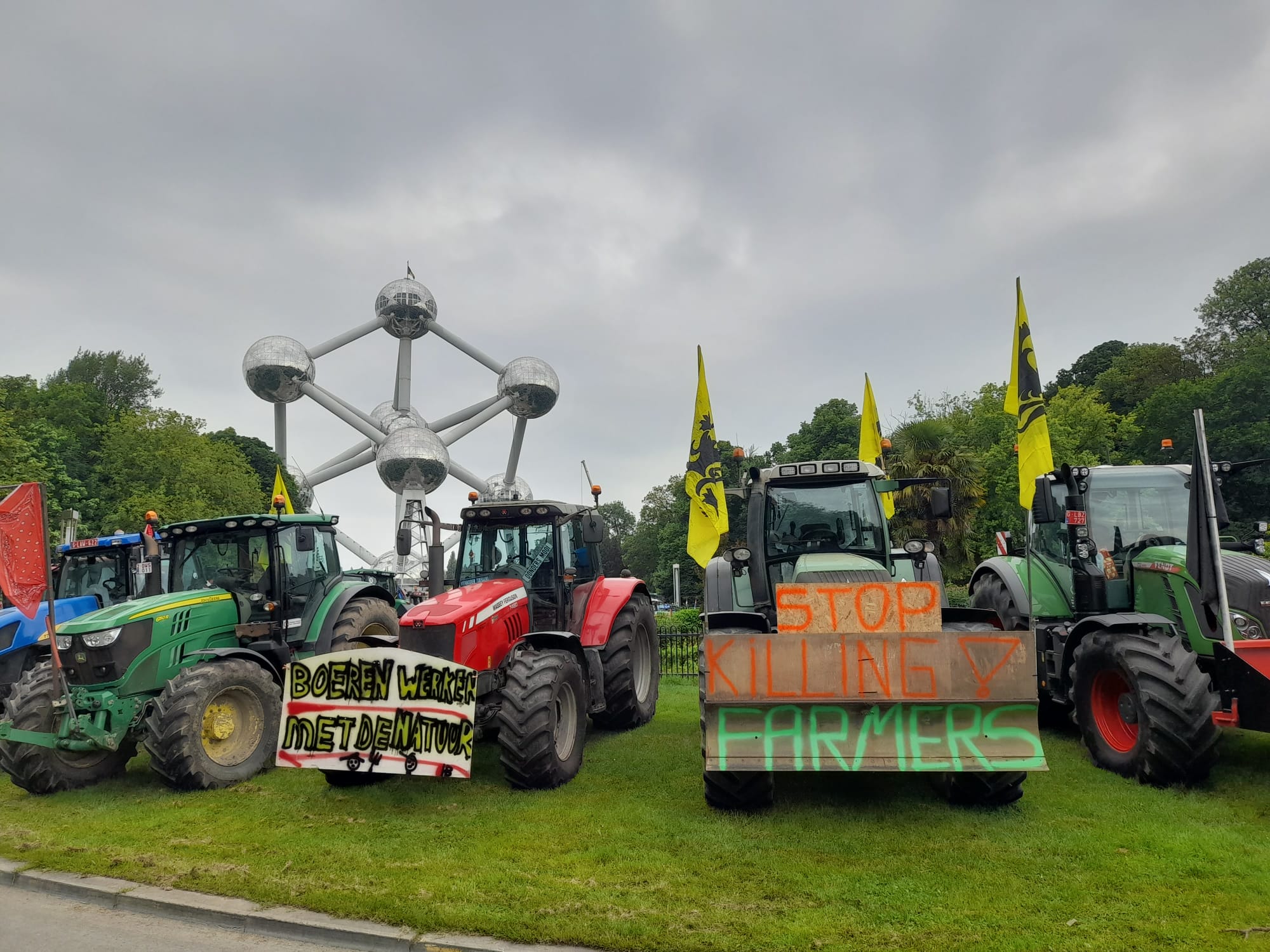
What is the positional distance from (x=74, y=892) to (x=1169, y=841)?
6.84 meters

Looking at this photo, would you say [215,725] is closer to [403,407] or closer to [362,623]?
[362,623]

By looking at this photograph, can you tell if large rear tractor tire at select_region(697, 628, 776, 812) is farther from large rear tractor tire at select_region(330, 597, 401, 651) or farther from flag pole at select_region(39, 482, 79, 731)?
flag pole at select_region(39, 482, 79, 731)

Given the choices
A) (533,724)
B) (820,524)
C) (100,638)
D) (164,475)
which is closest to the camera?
(533,724)

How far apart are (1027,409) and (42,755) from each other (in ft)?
32.6

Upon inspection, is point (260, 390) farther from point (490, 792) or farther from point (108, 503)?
point (490, 792)

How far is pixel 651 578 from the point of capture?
66.7 meters

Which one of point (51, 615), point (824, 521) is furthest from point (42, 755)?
point (824, 521)

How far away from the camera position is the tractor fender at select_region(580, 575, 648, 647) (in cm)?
879

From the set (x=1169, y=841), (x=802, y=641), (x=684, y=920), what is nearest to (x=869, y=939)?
(x=684, y=920)

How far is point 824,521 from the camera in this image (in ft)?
28.1

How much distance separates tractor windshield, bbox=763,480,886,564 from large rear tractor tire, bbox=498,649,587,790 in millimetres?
2597

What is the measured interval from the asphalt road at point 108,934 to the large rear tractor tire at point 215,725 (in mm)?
2056

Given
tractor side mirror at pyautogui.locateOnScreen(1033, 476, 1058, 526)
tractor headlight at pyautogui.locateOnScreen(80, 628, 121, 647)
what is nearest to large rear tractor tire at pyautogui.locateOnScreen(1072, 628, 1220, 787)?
tractor side mirror at pyautogui.locateOnScreen(1033, 476, 1058, 526)

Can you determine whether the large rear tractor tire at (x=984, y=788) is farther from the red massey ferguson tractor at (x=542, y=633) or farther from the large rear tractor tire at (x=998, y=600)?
the large rear tractor tire at (x=998, y=600)
